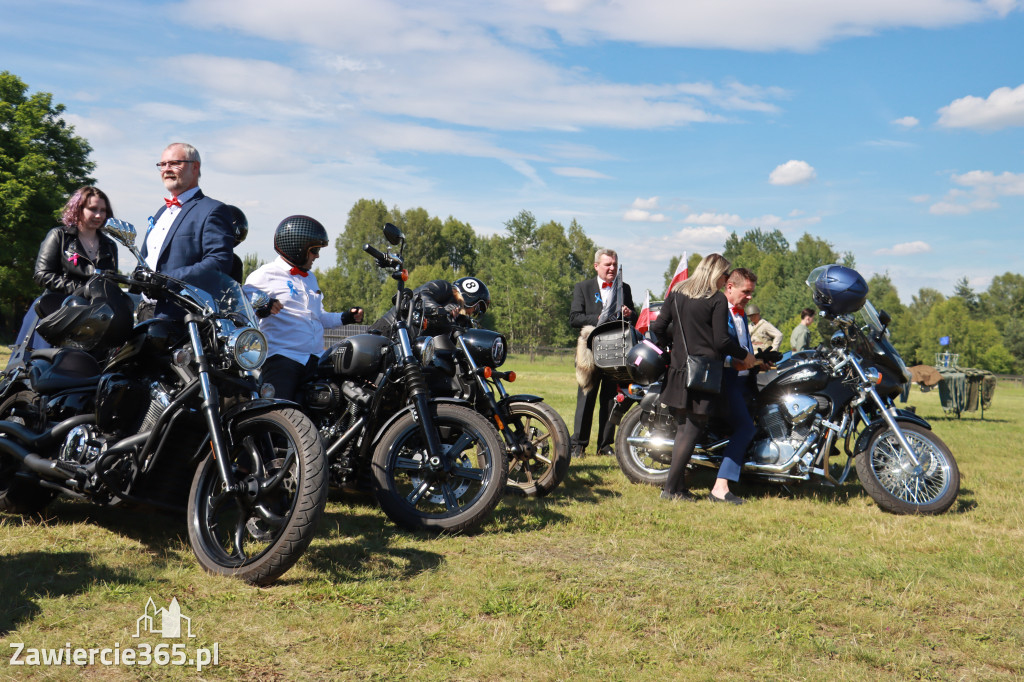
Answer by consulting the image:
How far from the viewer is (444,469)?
15.0 ft

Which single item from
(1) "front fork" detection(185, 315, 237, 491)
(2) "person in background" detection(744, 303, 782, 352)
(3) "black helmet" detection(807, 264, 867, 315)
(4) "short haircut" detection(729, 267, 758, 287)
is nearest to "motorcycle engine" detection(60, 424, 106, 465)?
(1) "front fork" detection(185, 315, 237, 491)

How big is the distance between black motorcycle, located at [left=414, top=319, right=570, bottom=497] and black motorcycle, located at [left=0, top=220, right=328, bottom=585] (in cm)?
160

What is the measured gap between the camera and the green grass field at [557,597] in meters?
2.98

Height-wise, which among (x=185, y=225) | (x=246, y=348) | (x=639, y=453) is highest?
(x=185, y=225)

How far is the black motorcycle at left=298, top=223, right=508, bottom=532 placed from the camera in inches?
181

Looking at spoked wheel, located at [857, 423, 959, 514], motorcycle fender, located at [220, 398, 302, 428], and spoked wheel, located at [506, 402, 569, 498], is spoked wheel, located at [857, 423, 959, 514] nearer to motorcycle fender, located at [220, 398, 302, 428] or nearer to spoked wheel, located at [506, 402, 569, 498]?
spoked wheel, located at [506, 402, 569, 498]

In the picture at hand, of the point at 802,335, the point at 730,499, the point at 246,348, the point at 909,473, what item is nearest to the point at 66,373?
the point at 246,348

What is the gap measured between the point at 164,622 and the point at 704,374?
3953 mm

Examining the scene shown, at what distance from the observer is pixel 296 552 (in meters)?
3.41

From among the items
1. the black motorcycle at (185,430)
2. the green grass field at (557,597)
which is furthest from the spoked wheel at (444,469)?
the black motorcycle at (185,430)

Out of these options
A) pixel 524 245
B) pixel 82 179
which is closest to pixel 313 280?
pixel 82 179

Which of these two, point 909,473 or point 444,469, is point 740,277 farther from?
point 444,469

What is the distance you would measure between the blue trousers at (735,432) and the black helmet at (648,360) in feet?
1.71

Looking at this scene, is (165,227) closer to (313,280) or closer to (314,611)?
(313,280)
